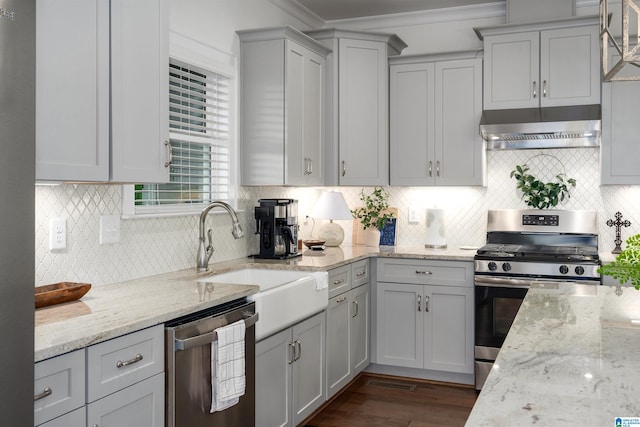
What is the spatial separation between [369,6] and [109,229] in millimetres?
3017

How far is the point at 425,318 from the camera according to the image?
4461 mm

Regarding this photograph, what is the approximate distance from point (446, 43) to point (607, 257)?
2108mm

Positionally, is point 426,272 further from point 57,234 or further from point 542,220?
point 57,234

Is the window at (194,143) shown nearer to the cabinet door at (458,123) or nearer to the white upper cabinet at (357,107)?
the white upper cabinet at (357,107)

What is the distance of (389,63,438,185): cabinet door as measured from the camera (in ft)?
15.6

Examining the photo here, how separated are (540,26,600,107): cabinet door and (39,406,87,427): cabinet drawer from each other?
372 cm

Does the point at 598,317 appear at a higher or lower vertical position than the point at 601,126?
lower

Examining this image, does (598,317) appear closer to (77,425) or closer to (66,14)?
(77,425)

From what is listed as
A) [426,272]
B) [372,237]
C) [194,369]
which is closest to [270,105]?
[372,237]

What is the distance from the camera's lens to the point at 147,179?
8.65 feet

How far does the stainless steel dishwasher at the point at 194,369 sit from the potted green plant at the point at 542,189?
2.82m

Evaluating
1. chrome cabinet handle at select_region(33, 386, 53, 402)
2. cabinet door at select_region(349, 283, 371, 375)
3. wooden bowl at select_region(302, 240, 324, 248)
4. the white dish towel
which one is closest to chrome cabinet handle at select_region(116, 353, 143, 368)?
chrome cabinet handle at select_region(33, 386, 53, 402)

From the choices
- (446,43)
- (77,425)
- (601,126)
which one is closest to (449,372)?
(601,126)

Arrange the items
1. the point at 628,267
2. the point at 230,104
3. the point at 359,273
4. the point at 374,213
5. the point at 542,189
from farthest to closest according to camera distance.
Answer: the point at 374,213, the point at 542,189, the point at 359,273, the point at 230,104, the point at 628,267
